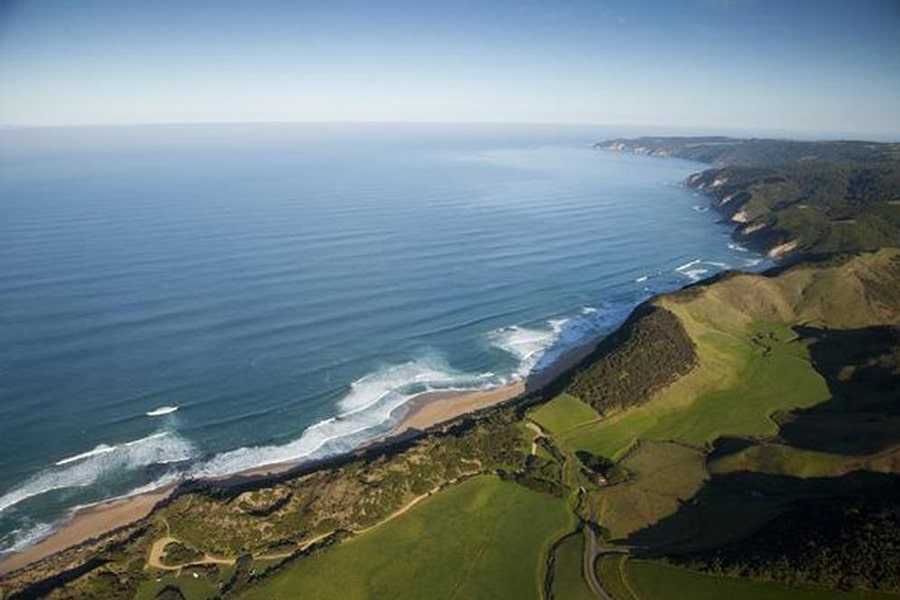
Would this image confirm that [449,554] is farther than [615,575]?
Yes

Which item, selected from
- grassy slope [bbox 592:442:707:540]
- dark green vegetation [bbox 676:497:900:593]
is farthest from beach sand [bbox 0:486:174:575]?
dark green vegetation [bbox 676:497:900:593]

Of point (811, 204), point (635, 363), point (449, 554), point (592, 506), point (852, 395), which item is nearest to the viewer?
point (449, 554)

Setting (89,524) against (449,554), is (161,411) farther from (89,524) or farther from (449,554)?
(449,554)

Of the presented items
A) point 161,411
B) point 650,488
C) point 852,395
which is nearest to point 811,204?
point 852,395

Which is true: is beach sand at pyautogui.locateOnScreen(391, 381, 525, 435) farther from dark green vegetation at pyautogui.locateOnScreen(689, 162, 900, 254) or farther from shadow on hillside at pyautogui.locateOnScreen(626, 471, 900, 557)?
dark green vegetation at pyautogui.locateOnScreen(689, 162, 900, 254)

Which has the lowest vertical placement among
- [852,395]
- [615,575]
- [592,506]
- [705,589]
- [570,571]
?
[570,571]

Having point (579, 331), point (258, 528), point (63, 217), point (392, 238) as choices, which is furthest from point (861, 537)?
point (63, 217)

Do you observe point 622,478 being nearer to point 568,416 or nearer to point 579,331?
point 568,416
